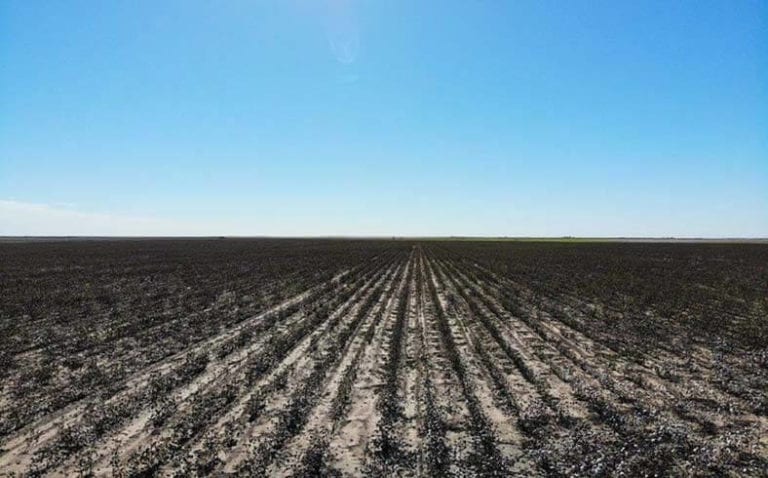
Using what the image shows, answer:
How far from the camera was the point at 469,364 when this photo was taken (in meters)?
9.66

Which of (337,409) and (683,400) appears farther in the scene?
(683,400)

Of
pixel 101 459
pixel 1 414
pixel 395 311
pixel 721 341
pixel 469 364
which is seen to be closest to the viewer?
pixel 101 459

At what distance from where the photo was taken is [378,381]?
339 inches

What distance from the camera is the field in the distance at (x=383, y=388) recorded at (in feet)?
18.7

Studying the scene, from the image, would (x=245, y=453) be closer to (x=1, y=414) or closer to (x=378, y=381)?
(x=378, y=381)

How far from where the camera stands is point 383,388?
8219mm

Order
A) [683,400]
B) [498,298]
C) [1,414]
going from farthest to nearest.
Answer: [498,298] < [683,400] < [1,414]

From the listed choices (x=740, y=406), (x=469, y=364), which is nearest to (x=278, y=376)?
(x=469, y=364)

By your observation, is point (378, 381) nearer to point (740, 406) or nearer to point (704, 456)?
point (704, 456)

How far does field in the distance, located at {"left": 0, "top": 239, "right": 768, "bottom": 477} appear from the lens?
18.7 ft

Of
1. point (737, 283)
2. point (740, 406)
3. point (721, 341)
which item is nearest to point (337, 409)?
point (740, 406)

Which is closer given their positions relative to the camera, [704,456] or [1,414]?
[704,456]

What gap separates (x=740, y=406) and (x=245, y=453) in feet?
24.8

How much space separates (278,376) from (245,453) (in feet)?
10.3
